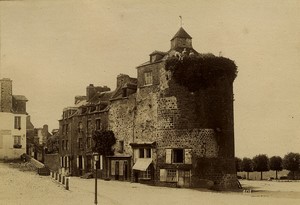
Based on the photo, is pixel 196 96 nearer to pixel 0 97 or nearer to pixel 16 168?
pixel 16 168

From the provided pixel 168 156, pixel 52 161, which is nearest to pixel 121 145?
pixel 168 156

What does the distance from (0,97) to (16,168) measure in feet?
19.1

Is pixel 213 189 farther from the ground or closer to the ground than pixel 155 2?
closer to the ground

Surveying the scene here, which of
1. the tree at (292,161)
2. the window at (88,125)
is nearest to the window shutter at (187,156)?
the window at (88,125)

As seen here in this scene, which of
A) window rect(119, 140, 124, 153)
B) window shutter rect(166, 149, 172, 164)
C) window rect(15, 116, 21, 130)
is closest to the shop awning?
window shutter rect(166, 149, 172, 164)

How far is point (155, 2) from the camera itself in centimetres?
1342

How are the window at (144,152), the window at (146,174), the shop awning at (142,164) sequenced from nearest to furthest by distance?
the shop awning at (142,164), the window at (146,174), the window at (144,152)

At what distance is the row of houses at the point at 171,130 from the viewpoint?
24.0 meters

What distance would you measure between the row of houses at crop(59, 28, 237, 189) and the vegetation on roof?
1.22 ft

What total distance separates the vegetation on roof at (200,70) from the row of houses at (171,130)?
1.22 ft

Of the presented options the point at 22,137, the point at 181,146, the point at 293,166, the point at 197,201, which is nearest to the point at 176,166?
the point at 181,146

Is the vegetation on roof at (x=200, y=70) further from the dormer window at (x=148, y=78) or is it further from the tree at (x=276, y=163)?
the tree at (x=276, y=163)

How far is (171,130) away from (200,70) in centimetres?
400

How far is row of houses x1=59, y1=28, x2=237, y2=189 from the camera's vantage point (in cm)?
2402
